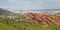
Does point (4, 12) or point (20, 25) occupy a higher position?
point (4, 12)

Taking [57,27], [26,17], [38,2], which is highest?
[38,2]

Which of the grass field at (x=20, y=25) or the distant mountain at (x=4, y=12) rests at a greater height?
the distant mountain at (x=4, y=12)

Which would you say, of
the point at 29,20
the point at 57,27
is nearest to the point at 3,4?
the point at 29,20

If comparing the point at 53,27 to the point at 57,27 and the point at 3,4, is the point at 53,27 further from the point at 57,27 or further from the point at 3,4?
the point at 3,4

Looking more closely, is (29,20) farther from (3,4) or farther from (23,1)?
(3,4)

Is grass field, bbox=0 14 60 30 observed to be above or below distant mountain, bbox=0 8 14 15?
below

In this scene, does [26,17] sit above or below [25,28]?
above

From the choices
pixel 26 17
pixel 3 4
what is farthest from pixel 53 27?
pixel 3 4

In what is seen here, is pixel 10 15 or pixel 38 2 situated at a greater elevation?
pixel 38 2
